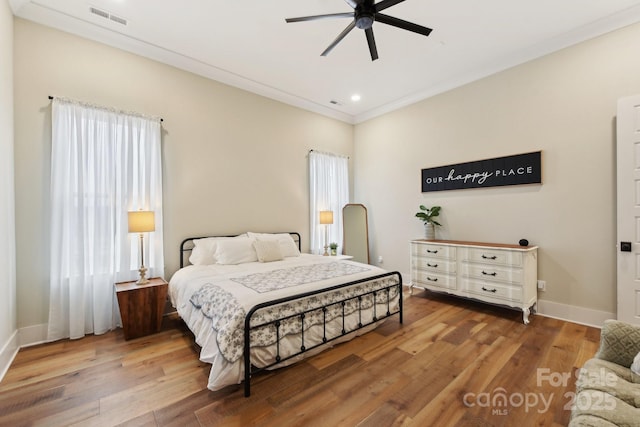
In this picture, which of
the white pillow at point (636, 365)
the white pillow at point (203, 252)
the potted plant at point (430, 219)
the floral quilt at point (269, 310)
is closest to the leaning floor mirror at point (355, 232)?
the potted plant at point (430, 219)

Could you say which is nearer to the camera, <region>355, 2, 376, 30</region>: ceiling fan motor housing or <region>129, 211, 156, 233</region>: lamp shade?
<region>355, 2, 376, 30</region>: ceiling fan motor housing

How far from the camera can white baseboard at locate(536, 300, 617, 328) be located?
10.0 feet

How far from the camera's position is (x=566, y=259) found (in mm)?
3293

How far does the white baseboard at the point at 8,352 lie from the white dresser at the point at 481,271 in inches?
184

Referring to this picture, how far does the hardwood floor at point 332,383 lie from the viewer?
1.77m

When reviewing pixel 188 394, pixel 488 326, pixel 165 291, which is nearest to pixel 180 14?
pixel 165 291

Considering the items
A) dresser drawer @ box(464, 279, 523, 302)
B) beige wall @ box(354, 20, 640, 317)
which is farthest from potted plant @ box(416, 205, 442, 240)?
dresser drawer @ box(464, 279, 523, 302)

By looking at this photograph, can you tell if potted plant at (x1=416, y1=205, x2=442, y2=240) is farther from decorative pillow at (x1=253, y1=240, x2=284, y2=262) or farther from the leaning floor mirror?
decorative pillow at (x1=253, y1=240, x2=284, y2=262)

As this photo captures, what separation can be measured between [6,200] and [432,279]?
5.01 m

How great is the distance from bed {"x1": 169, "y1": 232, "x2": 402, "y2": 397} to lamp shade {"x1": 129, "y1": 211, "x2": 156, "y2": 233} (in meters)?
0.67

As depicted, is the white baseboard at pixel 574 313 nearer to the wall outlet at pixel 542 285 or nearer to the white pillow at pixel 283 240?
the wall outlet at pixel 542 285

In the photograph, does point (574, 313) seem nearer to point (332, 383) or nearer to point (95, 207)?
point (332, 383)

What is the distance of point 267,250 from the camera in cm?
380

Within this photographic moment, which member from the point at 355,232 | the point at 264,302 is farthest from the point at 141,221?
the point at 355,232
